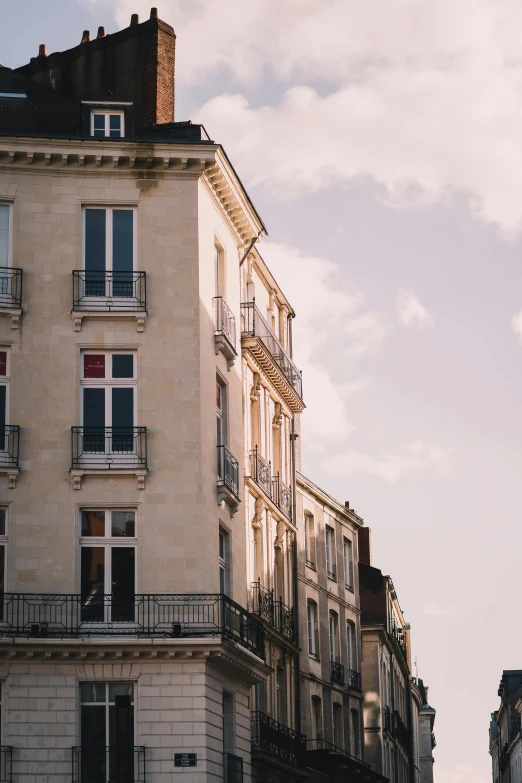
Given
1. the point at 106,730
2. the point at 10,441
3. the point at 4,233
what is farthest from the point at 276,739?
the point at 4,233

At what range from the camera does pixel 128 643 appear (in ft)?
114

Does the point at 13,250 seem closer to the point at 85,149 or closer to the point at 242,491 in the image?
the point at 85,149

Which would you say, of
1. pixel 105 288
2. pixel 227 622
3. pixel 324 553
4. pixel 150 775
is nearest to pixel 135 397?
pixel 105 288

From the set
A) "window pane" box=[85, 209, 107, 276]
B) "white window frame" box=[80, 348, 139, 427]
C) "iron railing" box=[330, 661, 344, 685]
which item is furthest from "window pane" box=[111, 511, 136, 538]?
"iron railing" box=[330, 661, 344, 685]

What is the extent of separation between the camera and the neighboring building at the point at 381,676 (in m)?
70.0

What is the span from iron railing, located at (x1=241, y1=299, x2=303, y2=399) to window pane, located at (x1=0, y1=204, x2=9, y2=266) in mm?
9755

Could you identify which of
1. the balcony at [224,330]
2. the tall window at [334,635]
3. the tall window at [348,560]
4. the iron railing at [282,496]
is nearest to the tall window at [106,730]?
the balcony at [224,330]

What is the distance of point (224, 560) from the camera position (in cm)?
3975

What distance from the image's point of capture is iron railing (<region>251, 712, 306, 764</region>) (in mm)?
44125

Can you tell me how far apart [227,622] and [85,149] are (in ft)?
43.3

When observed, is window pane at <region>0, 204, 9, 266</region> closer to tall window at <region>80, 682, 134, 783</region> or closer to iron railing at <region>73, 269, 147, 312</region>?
iron railing at <region>73, 269, 147, 312</region>

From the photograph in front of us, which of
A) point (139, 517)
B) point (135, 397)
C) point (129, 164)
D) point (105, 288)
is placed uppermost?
point (129, 164)

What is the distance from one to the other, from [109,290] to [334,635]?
2754cm

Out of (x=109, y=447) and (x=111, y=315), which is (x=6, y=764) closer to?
(x=109, y=447)
